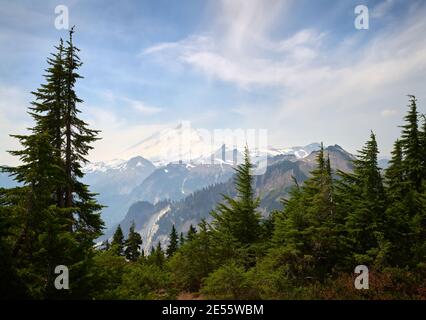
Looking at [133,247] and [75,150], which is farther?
[133,247]

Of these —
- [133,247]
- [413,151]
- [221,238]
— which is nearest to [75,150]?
[221,238]

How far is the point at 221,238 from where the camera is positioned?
21.2m

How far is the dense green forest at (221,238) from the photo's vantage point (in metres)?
12.2

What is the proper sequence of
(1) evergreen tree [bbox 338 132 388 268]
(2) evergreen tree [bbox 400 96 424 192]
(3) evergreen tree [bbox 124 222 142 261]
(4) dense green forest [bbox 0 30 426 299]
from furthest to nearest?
(3) evergreen tree [bbox 124 222 142 261] → (2) evergreen tree [bbox 400 96 424 192] → (1) evergreen tree [bbox 338 132 388 268] → (4) dense green forest [bbox 0 30 426 299]

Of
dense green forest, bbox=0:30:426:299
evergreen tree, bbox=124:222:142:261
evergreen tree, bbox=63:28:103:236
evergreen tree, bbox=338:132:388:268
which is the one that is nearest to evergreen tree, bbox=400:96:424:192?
dense green forest, bbox=0:30:426:299

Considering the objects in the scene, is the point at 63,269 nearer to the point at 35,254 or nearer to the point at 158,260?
the point at 35,254

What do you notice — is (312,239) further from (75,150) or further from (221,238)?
(75,150)

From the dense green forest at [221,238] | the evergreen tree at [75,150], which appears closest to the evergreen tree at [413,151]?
the dense green forest at [221,238]

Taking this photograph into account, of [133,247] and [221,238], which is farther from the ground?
[221,238]

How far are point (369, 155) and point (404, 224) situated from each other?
178 inches

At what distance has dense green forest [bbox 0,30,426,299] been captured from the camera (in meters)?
12.2

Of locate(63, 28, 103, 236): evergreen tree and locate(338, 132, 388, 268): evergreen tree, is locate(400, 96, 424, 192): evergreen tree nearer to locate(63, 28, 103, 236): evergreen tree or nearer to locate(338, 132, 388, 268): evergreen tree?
locate(338, 132, 388, 268): evergreen tree
